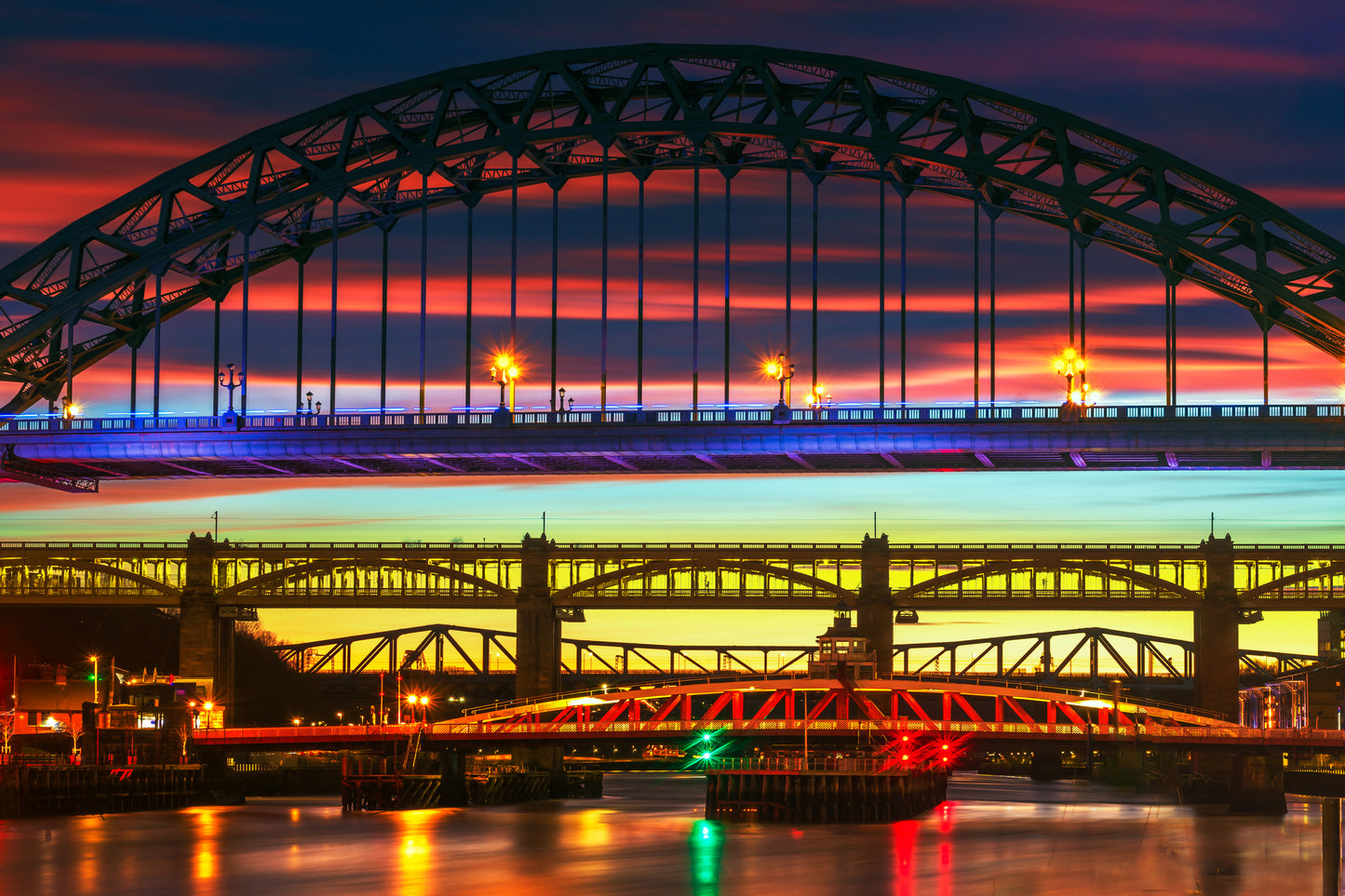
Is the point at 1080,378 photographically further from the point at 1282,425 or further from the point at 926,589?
the point at 926,589

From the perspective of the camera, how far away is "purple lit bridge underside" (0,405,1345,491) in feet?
306

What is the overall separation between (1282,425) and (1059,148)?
58.7 ft

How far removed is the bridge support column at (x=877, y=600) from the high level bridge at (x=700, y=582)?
9cm

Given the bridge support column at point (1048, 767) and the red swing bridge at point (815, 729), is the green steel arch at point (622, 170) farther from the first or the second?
the bridge support column at point (1048, 767)

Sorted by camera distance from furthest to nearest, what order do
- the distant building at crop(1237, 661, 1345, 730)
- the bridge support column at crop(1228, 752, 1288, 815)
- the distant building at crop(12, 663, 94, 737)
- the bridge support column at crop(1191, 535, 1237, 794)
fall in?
the distant building at crop(1237, 661, 1345, 730) → the distant building at crop(12, 663, 94, 737) → the bridge support column at crop(1191, 535, 1237, 794) → the bridge support column at crop(1228, 752, 1288, 815)

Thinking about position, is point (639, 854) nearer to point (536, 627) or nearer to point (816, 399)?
point (816, 399)

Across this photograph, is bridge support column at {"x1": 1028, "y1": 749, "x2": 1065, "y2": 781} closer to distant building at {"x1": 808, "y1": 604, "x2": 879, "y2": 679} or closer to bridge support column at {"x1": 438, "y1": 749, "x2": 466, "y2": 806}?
distant building at {"x1": 808, "y1": 604, "x2": 879, "y2": 679}

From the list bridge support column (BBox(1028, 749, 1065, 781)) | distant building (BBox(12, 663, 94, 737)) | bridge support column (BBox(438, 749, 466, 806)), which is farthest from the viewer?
bridge support column (BBox(1028, 749, 1065, 781))

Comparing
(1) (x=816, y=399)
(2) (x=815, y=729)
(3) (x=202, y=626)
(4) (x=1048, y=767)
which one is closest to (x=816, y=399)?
(1) (x=816, y=399)

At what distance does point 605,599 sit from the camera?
5010 inches

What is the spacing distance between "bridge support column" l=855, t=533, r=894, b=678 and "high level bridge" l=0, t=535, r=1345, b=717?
0.29 ft

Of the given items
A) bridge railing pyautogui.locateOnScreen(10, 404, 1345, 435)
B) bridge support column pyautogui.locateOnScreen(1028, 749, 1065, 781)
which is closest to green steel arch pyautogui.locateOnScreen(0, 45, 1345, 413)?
bridge railing pyautogui.locateOnScreen(10, 404, 1345, 435)

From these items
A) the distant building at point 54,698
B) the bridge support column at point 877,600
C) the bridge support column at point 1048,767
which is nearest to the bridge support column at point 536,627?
the bridge support column at point 877,600

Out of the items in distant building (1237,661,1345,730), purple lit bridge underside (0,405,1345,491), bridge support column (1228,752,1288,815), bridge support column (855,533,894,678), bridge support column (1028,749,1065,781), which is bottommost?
bridge support column (1028,749,1065,781)
